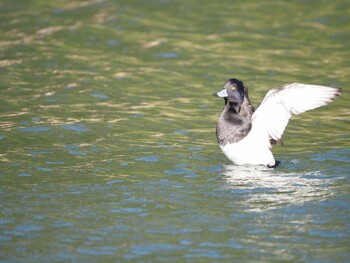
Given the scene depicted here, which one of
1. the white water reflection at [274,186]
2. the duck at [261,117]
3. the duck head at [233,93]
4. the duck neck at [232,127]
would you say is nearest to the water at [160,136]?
the white water reflection at [274,186]

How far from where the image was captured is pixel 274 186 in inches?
342

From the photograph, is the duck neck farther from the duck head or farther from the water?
the water

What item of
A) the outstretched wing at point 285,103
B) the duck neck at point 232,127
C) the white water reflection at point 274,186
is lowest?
the white water reflection at point 274,186

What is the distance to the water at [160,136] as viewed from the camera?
7227 mm

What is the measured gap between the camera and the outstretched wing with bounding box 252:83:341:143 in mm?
8852

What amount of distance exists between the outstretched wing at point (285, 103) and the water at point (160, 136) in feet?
1.99

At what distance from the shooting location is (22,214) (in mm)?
7859

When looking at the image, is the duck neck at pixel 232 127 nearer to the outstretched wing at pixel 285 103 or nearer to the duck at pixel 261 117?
the duck at pixel 261 117

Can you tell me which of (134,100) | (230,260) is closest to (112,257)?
(230,260)

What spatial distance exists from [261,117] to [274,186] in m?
0.96

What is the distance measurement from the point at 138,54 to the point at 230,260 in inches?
368

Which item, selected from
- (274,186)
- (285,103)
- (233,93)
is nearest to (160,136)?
(233,93)

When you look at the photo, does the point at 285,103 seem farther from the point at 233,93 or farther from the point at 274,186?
the point at 274,186

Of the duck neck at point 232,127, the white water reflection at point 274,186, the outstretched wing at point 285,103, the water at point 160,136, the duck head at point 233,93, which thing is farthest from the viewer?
the duck head at point 233,93
